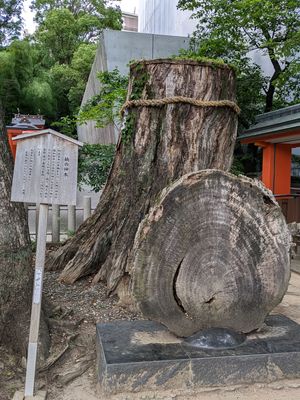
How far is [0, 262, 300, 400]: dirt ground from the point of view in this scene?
2.61 meters

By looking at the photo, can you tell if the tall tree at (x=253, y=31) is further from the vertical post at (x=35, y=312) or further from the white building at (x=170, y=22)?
the vertical post at (x=35, y=312)

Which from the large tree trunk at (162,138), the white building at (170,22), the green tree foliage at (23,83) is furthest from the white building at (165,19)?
the large tree trunk at (162,138)

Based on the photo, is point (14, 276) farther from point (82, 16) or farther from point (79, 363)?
point (82, 16)

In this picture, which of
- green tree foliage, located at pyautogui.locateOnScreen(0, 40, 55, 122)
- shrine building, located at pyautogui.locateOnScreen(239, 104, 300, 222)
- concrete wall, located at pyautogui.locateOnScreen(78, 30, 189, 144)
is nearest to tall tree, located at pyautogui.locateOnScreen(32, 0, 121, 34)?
green tree foliage, located at pyautogui.locateOnScreen(0, 40, 55, 122)

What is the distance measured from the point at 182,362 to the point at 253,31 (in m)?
10.9

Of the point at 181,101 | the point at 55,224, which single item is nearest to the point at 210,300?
the point at 181,101

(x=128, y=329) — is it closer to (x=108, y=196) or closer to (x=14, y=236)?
(x=14, y=236)

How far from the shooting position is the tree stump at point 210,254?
2.74m

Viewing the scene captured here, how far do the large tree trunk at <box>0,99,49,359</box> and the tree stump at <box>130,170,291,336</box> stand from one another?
92 centimetres

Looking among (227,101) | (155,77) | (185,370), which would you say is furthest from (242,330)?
(155,77)

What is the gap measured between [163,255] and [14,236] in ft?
3.85

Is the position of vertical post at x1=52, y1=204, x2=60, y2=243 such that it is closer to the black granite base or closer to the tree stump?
the black granite base

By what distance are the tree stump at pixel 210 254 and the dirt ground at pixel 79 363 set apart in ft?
1.50

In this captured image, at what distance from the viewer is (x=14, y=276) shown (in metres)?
3.11
